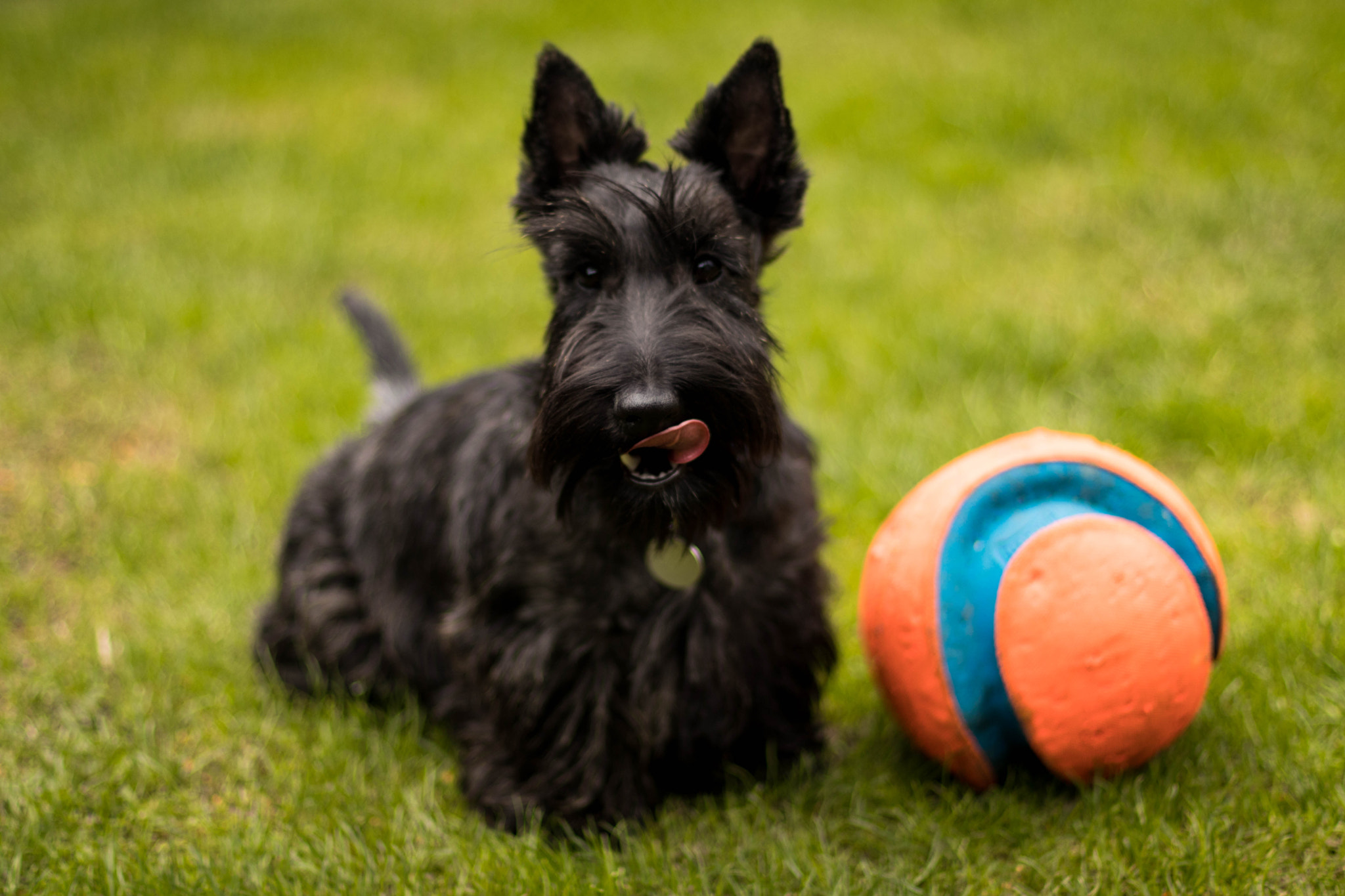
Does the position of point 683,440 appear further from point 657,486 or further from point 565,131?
point 565,131

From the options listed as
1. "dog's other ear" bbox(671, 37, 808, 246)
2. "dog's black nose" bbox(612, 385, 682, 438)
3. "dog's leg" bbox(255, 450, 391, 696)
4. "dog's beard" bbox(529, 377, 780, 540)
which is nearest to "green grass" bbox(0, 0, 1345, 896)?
"dog's leg" bbox(255, 450, 391, 696)

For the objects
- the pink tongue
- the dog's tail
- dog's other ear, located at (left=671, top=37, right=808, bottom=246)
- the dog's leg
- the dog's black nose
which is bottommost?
the dog's leg

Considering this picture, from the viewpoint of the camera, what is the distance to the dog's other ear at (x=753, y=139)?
258 centimetres

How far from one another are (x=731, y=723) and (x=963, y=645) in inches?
26.7

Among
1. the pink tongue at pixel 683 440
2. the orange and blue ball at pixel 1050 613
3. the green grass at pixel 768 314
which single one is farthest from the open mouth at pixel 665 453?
the green grass at pixel 768 314

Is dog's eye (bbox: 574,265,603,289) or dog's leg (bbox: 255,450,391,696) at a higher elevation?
dog's eye (bbox: 574,265,603,289)

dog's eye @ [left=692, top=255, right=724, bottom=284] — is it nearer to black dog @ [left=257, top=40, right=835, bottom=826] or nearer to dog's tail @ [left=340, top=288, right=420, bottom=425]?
black dog @ [left=257, top=40, right=835, bottom=826]

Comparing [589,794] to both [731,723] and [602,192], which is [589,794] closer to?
[731,723]

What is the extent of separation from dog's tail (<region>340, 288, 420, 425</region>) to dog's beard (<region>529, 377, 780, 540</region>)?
192 cm

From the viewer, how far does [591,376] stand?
229 cm

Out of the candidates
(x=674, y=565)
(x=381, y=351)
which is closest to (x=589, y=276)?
(x=674, y=565)

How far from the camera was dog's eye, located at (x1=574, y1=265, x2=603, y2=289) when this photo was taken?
2500mm

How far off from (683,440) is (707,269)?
459 millimetres

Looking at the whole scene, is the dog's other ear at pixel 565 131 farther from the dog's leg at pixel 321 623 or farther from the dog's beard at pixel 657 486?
the dog's leg at pixel 321 623
